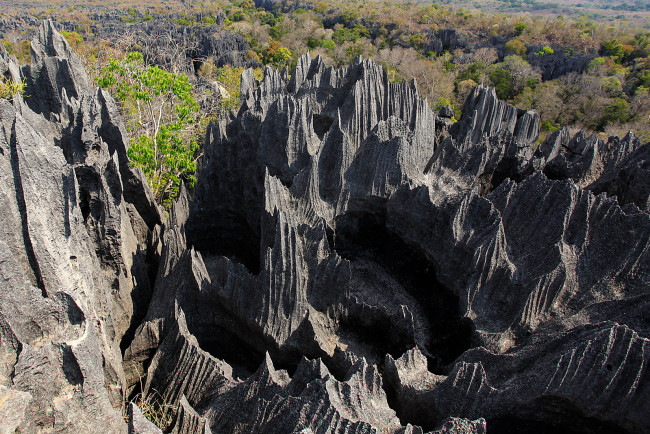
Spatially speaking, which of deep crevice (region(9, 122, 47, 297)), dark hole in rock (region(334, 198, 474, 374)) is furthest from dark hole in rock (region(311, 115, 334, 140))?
deep crevice (region(9, 122, 47, 297))

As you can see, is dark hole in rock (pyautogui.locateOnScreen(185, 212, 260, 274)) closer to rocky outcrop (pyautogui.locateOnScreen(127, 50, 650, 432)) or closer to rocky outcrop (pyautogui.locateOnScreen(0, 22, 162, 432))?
rocky outcrop (pyautogui.locateOnScreen(127, 50, 650, 432))

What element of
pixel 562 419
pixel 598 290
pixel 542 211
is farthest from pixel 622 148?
pixel 562 419

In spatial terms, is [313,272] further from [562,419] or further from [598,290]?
[598,290]

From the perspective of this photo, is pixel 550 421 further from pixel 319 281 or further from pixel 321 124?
pixel 321 124

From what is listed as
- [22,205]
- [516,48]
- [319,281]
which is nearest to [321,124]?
[319,281]

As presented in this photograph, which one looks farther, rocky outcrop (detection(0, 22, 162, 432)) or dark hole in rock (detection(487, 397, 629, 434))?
dark hole in rock (detection(487, 397, 629, 434))

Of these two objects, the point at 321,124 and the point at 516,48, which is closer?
the point at 321,124
